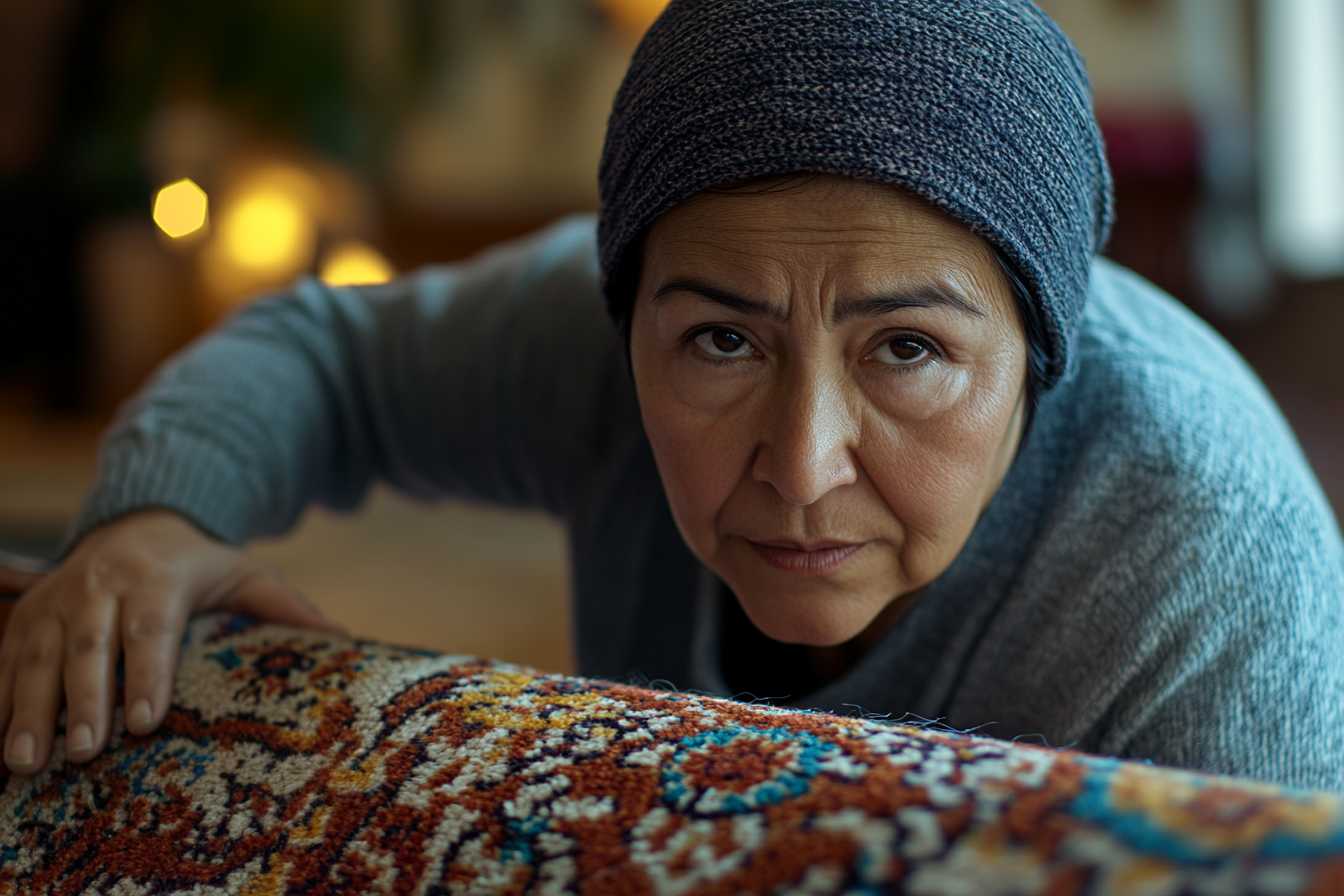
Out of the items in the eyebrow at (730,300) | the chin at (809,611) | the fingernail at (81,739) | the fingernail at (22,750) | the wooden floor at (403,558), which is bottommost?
the wooden floor at (403,558)

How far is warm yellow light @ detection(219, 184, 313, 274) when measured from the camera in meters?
3.75

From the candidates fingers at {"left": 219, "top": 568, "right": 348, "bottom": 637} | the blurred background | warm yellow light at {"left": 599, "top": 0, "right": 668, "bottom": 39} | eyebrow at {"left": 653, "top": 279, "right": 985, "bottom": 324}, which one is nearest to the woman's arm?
fingers at {"left": 219, "top": 568, "right": 348, "bottom": 637}

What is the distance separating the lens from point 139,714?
0.60 m

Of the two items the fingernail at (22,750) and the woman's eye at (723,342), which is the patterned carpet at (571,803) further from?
the woman's eye at (723,342)

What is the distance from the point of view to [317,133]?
3.78 m

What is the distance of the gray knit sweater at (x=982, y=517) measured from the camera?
69 centimetres

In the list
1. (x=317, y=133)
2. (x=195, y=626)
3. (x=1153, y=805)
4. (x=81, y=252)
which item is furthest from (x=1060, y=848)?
(x=81, y=252)

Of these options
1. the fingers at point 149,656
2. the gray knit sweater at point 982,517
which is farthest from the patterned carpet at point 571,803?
the gray knit sweater at point 982,517

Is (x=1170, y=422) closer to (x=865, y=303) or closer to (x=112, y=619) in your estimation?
(x=865, y=303)

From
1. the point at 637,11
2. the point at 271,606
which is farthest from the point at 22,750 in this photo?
the point at 637,11

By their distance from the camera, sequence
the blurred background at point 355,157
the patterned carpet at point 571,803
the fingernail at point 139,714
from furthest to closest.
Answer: the blurred background at point 355,157 < the fingernail at point 139,714 < the patterned carpet at point 571,803

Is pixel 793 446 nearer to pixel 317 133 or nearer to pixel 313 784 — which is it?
pixel 313 784

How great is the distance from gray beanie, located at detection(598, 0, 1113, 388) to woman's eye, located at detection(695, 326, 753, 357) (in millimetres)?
92

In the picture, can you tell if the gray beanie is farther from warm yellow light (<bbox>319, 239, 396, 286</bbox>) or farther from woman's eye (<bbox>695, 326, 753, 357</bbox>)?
warm yellow light (<bbox>319, 239, 396, 286</bbox>)
